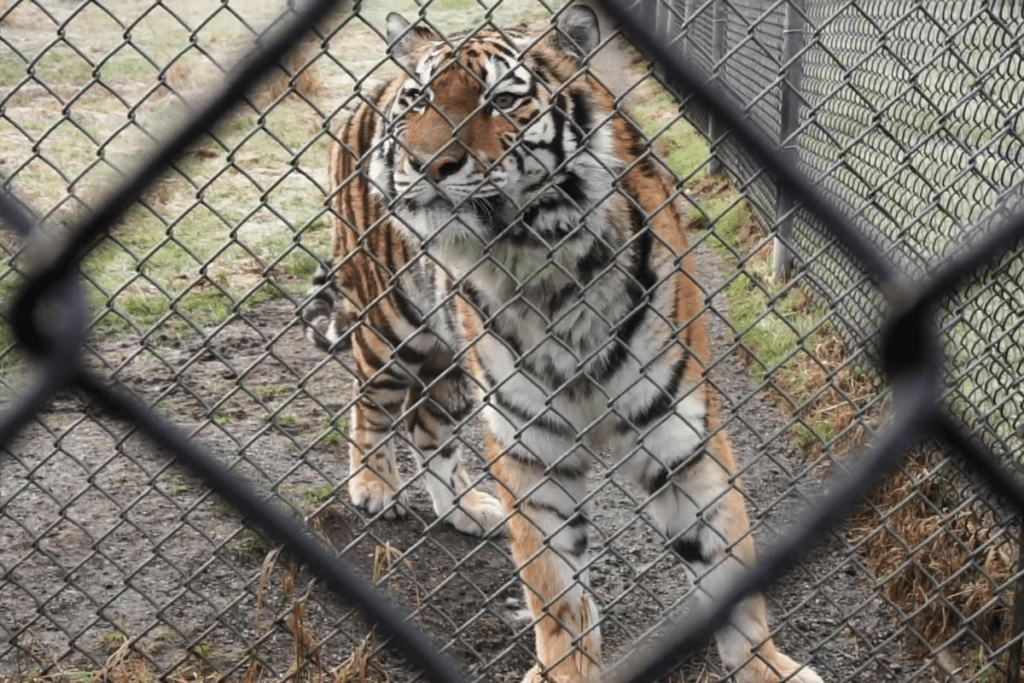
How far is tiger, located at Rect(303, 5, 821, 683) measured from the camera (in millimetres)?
2264

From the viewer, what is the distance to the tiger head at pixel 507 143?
7.21ft

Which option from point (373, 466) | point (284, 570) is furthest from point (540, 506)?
point (373, 466)

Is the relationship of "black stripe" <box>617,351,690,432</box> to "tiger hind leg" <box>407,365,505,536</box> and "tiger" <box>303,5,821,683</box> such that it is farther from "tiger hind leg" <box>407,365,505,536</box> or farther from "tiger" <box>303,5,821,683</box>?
"tiger hind leg" <box>407,365,505,536</box>

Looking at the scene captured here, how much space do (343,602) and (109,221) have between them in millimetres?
364

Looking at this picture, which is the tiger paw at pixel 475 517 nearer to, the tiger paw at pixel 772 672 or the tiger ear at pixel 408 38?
the tiger paw at pixel 772 672

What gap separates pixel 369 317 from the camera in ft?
11.4

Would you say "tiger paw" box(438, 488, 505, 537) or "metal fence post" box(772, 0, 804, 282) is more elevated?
"metal fence post" box(772, 0, 804, 282)

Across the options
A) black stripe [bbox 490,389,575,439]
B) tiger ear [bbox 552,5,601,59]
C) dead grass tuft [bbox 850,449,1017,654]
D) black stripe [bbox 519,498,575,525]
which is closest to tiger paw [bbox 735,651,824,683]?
dead grass tuft [bbox 850,449,1017,654]

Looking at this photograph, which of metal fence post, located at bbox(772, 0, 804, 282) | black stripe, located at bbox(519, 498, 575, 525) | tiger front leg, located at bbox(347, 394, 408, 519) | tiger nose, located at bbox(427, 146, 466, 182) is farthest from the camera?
metal fence post, located at bbox(772, 0, 804, 282)

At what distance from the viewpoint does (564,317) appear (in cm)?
228

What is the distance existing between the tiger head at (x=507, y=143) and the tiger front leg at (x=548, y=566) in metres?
0.57

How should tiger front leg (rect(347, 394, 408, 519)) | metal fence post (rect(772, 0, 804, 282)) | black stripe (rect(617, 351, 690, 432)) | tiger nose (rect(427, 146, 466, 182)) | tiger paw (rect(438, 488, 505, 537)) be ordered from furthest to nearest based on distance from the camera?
1. metal fence post (rect(772, 0, 804, 282))
2. tiger front leg (rect(347, 394, 408, 519))
3. tiger paw (rect(438, 488, 505, 537))
4. black stripe (rect(617, 351, 690, 432))
5. tiger nose (rect(427, 146, 466, 182))

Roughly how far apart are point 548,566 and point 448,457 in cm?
103

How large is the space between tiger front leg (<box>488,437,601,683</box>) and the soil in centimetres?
8
